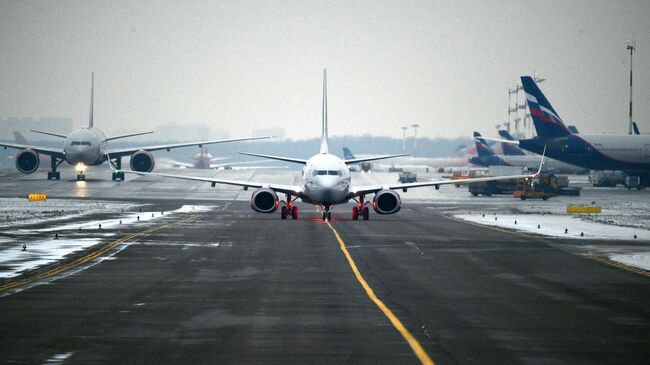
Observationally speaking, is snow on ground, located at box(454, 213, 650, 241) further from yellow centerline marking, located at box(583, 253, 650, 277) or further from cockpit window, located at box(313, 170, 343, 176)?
yellow centerline marking, located at box(583, 253, 650, 277)

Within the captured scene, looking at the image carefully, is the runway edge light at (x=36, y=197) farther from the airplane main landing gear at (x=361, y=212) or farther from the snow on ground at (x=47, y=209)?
the airplane main landing gear at (x=361, y=212)

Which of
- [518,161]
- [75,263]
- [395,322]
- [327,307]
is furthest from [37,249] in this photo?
[518,161]

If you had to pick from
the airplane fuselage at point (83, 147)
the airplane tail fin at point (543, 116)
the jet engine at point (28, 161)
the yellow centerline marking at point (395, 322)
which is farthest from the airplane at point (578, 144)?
the yellow centerline marking at point (395, 322)

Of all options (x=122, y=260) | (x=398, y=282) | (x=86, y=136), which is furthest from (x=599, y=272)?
(x=86, y=136)

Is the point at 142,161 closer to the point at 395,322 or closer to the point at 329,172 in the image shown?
the point at 329,172

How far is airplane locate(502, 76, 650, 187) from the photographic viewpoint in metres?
112

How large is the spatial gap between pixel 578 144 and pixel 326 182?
6201cm

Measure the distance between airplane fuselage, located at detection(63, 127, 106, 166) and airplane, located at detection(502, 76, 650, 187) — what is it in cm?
4659

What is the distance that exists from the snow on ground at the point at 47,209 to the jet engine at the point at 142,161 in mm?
19998

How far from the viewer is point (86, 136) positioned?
100 metres

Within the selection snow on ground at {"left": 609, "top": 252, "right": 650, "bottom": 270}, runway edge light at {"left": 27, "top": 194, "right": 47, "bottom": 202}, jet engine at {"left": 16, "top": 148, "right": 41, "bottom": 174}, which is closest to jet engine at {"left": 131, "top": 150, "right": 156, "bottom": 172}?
jet engine at {"left": 16, "top": 148, "right": 41, "bottom": 174}

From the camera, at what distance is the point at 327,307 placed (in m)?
22.4

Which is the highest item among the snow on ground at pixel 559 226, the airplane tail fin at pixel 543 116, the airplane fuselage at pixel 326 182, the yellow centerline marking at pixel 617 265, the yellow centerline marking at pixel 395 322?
the airplane tail fin at pixel 543 116

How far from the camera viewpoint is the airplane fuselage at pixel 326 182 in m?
56.6
